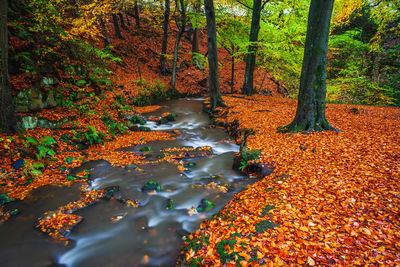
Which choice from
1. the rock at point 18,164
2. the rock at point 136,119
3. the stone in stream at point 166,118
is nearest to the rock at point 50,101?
the rock at point 18,164

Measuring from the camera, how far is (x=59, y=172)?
5570mm

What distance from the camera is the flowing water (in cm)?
334

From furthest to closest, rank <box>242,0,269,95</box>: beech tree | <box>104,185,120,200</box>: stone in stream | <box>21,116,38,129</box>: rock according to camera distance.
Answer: <box>242,0,269,95</box>: beech tree < <box>21,116,38,129</box>: rock < <box>104,185,120,200</box>: stone in stream

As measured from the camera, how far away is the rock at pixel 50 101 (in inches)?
287

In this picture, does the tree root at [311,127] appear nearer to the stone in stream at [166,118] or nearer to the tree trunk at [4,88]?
the stone in stream at [166,118]

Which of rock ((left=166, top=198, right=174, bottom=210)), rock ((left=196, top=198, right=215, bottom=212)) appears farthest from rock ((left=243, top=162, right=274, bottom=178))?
rock ((left=166, top=198, right=174, bottom=210))

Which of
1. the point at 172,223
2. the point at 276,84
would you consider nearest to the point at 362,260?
the point at 172,223

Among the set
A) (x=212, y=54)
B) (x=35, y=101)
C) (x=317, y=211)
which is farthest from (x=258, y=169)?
(x=212, y=54)

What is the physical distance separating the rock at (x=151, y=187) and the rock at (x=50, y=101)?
208 inches

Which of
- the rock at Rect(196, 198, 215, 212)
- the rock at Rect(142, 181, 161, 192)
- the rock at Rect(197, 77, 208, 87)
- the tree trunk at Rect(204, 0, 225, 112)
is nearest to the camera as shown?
the rock at Rect(196, 198, 215, 212)

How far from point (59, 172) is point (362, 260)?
6.85 m

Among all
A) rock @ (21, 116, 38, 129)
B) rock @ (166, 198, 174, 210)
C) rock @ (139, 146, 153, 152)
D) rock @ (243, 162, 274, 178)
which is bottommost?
rock @ (166, 198, 174, 210)

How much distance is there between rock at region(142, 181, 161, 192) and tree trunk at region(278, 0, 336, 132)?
202 inches

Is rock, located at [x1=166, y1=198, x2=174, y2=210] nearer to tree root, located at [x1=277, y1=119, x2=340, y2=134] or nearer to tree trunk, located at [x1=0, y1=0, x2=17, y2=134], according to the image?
tree root, located at [x1=277, y1=119, x2=340, y2=134]
